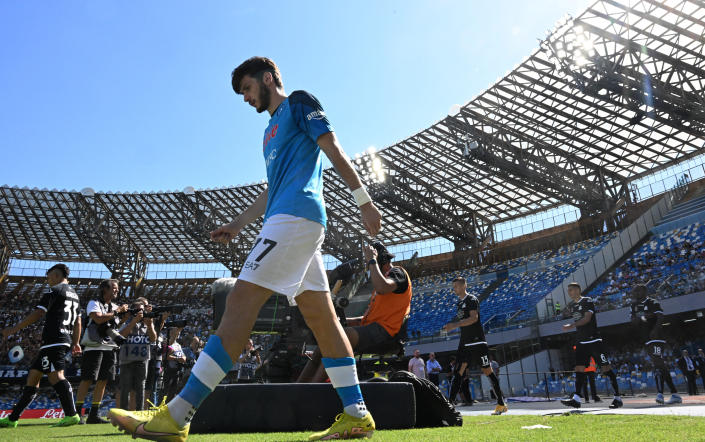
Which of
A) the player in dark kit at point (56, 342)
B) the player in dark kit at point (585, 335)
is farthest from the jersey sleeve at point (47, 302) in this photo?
the player in dark kit at point (585, 335)

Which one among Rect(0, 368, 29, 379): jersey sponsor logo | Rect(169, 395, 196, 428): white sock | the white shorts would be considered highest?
the white shorts

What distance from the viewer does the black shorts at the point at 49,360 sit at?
4691mm

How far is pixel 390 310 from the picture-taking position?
405 cm

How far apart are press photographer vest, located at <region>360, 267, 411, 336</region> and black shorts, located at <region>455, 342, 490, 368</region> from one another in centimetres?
224

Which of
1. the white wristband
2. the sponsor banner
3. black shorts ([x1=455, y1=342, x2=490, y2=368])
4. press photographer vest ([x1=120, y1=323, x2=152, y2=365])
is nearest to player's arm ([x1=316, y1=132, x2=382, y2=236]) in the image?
the white wristband

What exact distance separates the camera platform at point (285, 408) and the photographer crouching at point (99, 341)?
9.83ft

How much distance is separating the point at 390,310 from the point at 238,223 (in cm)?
187

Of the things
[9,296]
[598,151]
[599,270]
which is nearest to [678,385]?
[599,270]

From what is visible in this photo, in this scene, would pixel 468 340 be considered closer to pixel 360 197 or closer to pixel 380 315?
pixel 380 315

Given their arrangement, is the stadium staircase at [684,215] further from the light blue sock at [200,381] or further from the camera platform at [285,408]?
the light blue sock at [200,381]

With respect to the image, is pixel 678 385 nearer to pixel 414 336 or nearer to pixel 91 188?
pixel 414 336

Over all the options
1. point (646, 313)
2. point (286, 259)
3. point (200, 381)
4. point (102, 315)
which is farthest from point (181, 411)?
point (646, 313)

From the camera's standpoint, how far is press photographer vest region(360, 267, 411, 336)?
4.04 metres

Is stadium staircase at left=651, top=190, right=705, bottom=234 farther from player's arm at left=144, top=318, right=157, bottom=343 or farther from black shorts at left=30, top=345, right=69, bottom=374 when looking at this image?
black shorts at left=30, top=345, right=69, bottom=374
